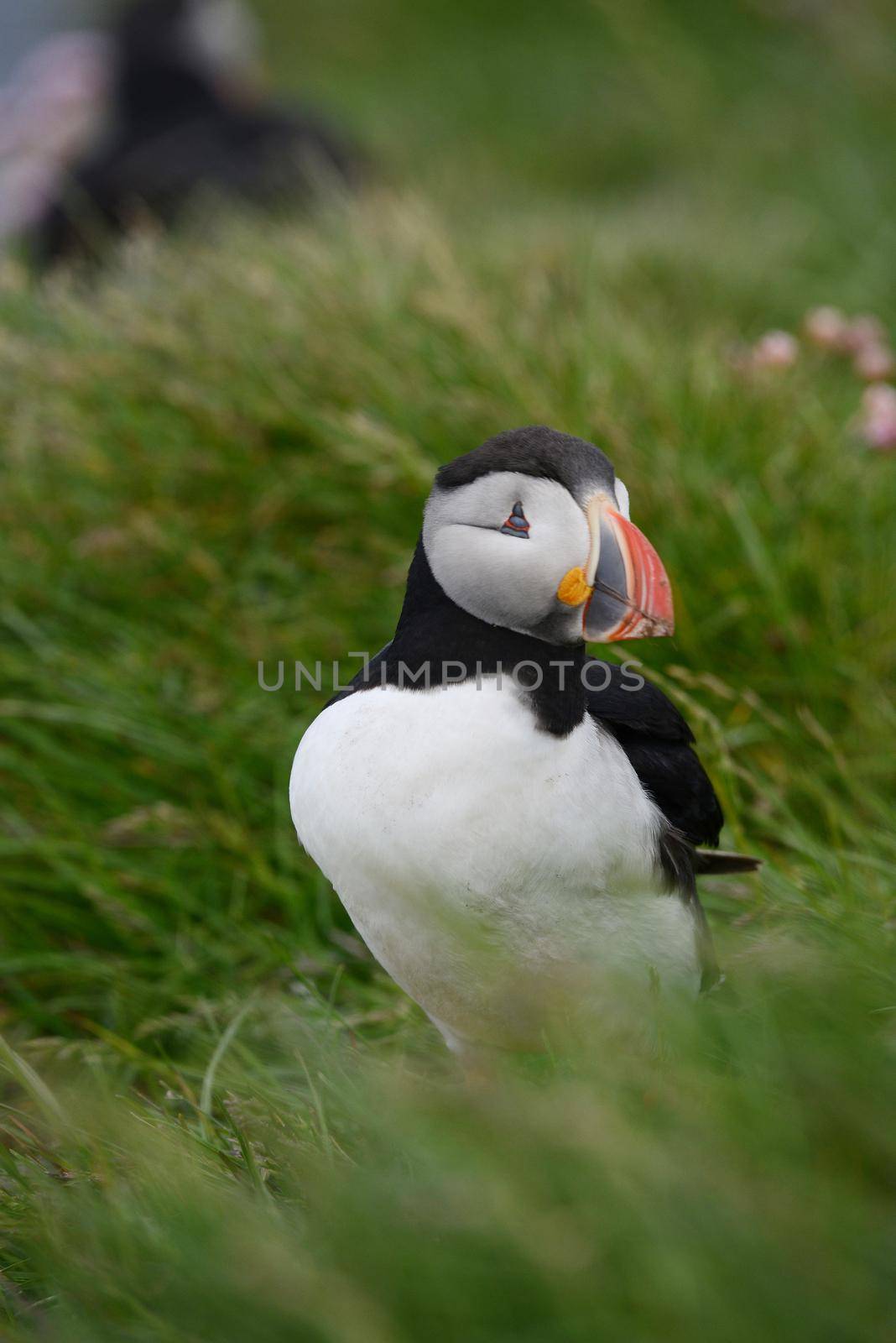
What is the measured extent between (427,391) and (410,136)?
321 inches

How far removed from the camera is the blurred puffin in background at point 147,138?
6582 millimetres

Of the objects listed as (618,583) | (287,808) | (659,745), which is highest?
(618,583)

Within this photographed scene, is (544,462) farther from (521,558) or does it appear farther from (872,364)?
(872,364)

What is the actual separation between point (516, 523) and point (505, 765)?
1.09 feet

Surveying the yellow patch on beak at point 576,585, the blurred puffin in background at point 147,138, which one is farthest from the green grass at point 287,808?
the blurred puffin in background at point 147,138

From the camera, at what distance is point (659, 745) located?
2281mm

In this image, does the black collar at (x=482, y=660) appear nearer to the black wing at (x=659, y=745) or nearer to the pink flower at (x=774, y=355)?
the black wing at (x=659, y=745)

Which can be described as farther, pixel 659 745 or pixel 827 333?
pixel 827 333

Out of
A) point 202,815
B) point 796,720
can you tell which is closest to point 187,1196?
point 202,815

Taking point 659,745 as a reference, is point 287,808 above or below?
below

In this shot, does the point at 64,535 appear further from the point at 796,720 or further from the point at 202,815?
the point at 796,720

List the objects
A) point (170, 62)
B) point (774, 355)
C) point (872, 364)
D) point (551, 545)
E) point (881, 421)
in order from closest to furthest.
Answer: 1. point (551, 545)
2. point (881, 421)
3. point (774, 355)
4. point (872, 364)
5. point (170, 62)

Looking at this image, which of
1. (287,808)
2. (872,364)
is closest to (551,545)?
(287,808)

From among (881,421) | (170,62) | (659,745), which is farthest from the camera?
(170,62)
